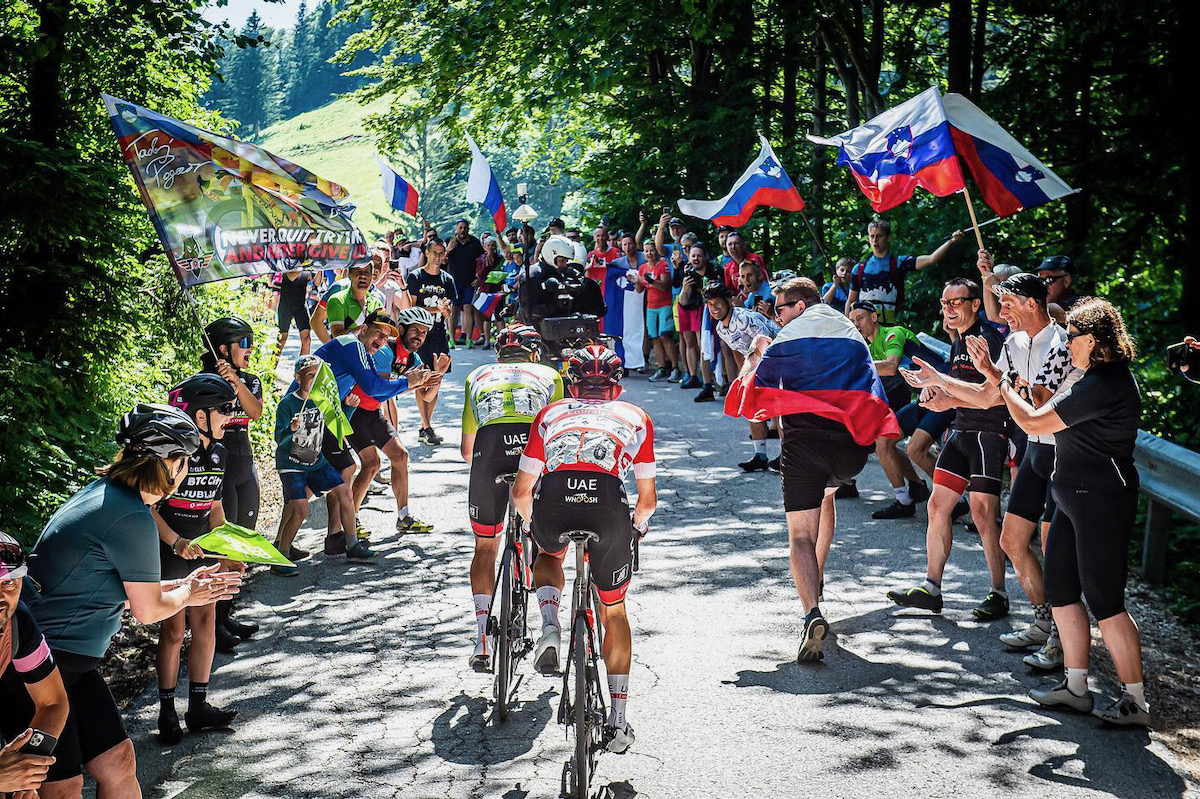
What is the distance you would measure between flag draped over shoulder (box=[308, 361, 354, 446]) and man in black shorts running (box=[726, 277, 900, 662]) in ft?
11.2

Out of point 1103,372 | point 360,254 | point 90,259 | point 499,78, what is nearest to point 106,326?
point 90,259

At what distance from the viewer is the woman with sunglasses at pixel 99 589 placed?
436 centimetres

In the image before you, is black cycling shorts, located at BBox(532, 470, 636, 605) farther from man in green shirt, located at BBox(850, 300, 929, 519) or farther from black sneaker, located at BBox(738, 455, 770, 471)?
black sneaker, located at BBox(738, 455, 770, 471)

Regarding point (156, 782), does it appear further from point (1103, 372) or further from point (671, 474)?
point (671, 474)

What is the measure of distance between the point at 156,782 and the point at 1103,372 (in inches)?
199

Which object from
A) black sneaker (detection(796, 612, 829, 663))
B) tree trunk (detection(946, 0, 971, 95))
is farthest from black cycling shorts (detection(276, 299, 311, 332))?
black sneaker (detection(796, 612, 829, 663))

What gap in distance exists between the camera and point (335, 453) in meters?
9.47

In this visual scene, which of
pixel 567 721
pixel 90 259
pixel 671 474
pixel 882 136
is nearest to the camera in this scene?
pixel 567 721

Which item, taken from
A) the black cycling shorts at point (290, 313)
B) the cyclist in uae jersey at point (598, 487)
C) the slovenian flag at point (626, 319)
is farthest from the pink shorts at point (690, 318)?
the cyclist in uae jersey at point (598, 487)

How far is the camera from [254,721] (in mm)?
6469

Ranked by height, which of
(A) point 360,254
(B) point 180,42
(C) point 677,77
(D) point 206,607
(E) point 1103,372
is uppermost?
(C) point 677,77

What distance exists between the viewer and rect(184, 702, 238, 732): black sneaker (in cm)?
630

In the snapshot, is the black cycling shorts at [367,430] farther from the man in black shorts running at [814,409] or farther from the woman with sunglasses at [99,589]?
the woman with sunglasses at [99,589]

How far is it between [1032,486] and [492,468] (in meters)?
3.23
